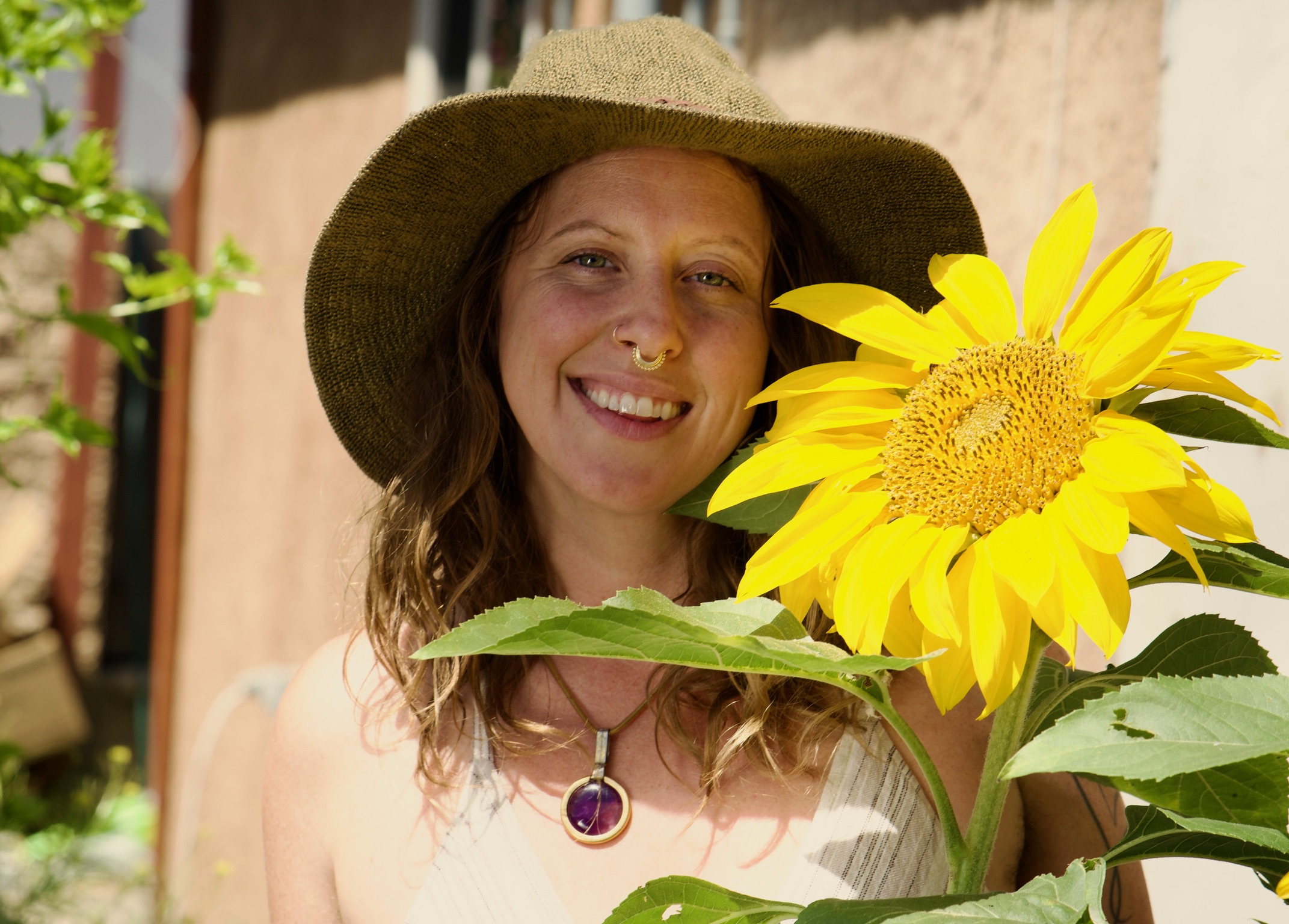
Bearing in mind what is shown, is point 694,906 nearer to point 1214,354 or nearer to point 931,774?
point 931,774

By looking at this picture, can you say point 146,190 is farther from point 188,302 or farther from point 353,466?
point 353,466

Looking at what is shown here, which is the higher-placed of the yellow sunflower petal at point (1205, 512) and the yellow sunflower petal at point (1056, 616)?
the yellow sunflower petal at point (1205, 512)

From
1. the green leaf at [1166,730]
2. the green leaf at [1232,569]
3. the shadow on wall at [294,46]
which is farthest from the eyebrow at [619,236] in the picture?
the shadow on wall at [294,46]

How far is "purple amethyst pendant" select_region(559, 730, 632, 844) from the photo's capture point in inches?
54.7

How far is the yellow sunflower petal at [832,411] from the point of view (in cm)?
81

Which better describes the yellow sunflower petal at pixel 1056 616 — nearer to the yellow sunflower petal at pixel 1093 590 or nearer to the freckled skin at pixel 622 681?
the yellow sunflower petal at pixel 1093 590

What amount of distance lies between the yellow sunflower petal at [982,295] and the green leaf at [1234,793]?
0.29m

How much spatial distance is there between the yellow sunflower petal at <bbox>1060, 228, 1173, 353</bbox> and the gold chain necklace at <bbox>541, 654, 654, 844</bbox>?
0.84 m

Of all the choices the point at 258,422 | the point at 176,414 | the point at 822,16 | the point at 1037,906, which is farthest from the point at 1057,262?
the point at 176,414

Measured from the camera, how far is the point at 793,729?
54.4 inches

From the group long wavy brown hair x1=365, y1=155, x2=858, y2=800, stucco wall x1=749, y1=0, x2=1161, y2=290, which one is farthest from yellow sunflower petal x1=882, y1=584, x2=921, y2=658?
stucco wall x1=749, y1=0, x2=1161, y2=290

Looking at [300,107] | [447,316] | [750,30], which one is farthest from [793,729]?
[300,107]

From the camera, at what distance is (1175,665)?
788 mm

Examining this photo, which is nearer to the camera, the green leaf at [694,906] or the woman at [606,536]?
the green leaf at [694,906]
